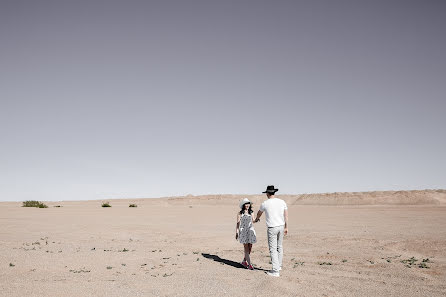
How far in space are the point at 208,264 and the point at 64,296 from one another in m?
5.06

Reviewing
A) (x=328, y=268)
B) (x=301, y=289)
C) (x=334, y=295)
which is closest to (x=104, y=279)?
(x=301, y=289)

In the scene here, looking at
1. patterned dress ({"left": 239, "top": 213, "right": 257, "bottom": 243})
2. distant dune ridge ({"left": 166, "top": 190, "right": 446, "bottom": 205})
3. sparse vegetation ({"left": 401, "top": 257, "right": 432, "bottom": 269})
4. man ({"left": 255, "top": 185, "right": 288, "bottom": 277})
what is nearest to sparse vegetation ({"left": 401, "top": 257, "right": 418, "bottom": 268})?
sparse vegetation ({"left": 401, "top": 257, "right": 432, "bottom": 269})

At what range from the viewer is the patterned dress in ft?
36.2

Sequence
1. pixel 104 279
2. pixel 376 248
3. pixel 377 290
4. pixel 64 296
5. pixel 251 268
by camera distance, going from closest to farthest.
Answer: pixel 64 296 → pixel 377 290 → pixel 104 279 → pixel 251 268 → pixel 376 248

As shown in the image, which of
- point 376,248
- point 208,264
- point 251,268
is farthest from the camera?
point 376,248

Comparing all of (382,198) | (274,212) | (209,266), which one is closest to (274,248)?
(274,212)

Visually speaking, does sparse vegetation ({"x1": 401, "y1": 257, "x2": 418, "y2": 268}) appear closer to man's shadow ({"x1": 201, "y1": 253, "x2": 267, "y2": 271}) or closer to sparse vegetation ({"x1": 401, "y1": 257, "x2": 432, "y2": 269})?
sparse vegetation ({"x1": 401, "y1": 257, "x2": 432, "y2": 269})

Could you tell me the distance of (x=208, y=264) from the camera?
11.7 metres

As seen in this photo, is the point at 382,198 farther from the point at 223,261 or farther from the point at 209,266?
the point at 209,266

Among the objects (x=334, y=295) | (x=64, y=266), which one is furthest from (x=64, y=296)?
(x=334, y=295)

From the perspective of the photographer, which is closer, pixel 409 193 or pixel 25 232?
pixel 25 232

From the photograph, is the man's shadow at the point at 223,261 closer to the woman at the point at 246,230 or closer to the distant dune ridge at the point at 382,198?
the woman at the point at 246,230

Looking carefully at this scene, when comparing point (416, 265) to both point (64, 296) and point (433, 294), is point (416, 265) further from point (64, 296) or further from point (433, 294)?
point (64, 296)

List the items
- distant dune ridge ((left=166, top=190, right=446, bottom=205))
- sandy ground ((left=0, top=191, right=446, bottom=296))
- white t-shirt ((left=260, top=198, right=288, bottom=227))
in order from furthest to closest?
distant dune ridge ((left=166, top=190, right=446, bottom=205)) < white t-shirt ((left=260, top=198, right=288, bottom=227)) < sandy ground ((left=0, top=191, right=446, bottom=296))
